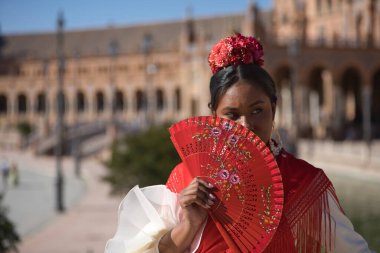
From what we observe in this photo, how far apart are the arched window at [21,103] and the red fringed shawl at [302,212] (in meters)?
83.8

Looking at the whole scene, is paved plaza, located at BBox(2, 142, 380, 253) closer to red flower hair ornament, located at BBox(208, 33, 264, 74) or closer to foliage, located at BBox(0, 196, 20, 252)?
foliage, located at BBox(0, 196, 20, 252)

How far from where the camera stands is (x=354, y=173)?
97.5 ft

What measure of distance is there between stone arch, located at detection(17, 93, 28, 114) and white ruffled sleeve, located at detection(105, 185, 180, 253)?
275 feet

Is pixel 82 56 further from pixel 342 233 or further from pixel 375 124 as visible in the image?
pixel 342 233

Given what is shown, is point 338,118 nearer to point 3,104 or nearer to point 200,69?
point 200,69

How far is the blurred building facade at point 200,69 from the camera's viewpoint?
45750 mm

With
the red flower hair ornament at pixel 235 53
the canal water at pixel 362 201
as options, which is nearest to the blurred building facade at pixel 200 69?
the canal water at pixel 362 201

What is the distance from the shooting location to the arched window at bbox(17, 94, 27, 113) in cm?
8382

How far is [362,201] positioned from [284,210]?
18.0 meters

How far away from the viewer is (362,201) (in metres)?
20.1

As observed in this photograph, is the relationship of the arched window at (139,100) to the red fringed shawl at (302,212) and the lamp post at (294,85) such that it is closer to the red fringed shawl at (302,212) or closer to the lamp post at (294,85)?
the lamp post at (294,85)

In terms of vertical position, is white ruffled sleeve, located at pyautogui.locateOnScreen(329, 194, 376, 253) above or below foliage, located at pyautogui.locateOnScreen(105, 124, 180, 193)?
above

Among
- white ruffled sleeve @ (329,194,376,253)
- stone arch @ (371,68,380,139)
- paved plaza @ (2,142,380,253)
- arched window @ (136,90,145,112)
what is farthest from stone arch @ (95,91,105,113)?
white ruffled sleeve @ (329,194,376,253)

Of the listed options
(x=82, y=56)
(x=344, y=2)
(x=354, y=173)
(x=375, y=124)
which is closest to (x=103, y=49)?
(x=82, y=56)
